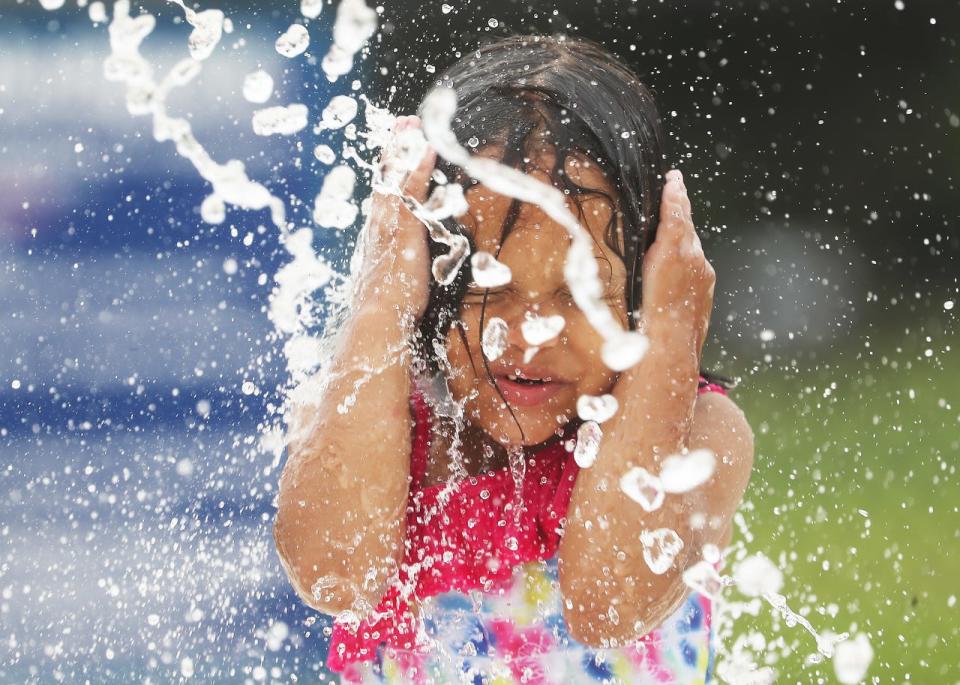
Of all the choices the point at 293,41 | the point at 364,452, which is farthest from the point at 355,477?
the point at 293,41

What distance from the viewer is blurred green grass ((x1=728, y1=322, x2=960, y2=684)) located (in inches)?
146

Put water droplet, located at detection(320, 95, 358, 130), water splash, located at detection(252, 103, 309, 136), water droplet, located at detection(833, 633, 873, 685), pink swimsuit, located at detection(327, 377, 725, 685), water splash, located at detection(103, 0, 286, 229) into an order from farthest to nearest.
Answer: water droplet, located at detection(833, 633, 873, 685), water splash, located at detection(103, 0, 286, 229), water splash, located at detection(252, 103, 309, 136), water droplet, located at detection(320, 95, 358, 130), pink swimsuit, located at detection(327, 377, 725, 685)

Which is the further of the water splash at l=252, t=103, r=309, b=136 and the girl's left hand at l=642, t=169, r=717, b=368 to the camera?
the water splash at l=252, t=103, r=309, b=136

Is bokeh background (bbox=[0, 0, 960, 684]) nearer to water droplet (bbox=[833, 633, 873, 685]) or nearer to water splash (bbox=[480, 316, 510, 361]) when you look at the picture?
water droplet (bbox=[833, 633, 873, 685])

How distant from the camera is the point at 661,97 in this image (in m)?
3.90

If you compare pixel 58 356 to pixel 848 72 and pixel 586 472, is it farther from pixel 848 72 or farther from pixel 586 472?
pixel 848 72

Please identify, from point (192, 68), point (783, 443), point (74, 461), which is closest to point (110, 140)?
point (192, 68)

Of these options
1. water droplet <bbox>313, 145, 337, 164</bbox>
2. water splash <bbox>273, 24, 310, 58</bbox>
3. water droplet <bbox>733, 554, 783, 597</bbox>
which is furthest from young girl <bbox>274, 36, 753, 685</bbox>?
water droplet <bbox>733, 554, 783, 597</bbox>

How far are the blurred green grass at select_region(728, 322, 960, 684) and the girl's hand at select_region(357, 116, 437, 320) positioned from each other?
226 centimetres

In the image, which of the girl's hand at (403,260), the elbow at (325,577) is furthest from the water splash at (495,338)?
the elbow at (325,577)

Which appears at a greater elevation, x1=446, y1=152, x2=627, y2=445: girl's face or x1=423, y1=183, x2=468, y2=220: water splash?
x1=423, y1=183, x2=468, y2=220: water splash

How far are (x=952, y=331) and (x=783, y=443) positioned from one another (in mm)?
983

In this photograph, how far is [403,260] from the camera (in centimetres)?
163

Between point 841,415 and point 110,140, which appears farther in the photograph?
point 841,415
